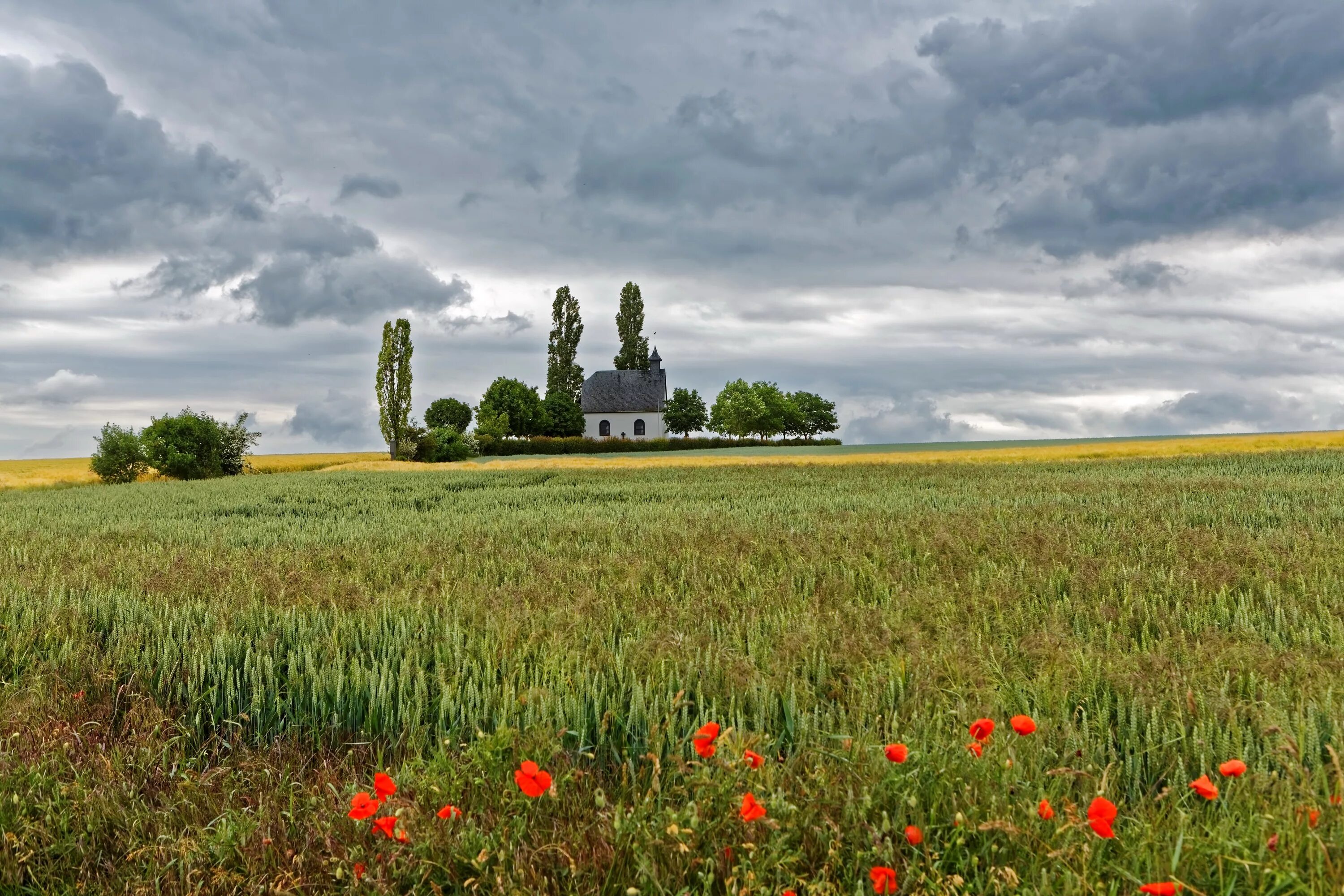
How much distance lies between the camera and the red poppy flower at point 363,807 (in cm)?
238

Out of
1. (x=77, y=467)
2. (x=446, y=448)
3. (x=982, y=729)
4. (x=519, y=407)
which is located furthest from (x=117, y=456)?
(x=519, y=407)

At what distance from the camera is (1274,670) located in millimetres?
4441

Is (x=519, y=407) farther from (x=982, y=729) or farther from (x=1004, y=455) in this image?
(x=982, y=729)

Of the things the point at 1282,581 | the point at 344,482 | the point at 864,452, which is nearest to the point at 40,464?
the point at 344,482

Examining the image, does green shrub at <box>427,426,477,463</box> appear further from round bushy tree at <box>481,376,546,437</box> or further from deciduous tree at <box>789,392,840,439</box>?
deciduous tree at <box>789,392,840,439</box>

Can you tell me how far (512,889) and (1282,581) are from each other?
7.61m

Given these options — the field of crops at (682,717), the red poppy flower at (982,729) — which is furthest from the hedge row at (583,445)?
the red poppy flower at (982,729)

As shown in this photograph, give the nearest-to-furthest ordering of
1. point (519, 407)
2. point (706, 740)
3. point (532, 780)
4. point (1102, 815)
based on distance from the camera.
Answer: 1. point (1102, 815)
2. point (532, 780)
3. point (706, 740)
4. point (519, 407)

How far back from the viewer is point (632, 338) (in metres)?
96.6

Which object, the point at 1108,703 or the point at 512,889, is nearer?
the point at 512,889

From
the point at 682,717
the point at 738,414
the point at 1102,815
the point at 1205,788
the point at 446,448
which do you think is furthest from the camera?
Answer: the point at 738,414

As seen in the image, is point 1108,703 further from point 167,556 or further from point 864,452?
point 864,452

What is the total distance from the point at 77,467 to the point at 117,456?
436 inches

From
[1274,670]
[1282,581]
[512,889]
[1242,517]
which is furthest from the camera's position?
[1242,517]
